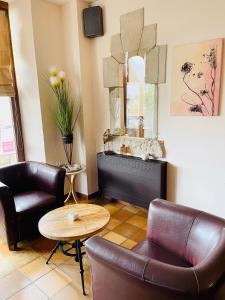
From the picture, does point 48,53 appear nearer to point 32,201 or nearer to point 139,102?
point 139,102

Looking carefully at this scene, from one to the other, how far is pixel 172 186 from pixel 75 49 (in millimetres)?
2037

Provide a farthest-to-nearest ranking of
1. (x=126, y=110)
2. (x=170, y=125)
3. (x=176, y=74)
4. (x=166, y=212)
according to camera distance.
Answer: (x=126, y=110), (x=170, y=125), (x=176, y=74), (x=166, y=212)

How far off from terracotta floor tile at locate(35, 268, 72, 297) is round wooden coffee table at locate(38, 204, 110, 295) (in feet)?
0.53

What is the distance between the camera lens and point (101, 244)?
124cm

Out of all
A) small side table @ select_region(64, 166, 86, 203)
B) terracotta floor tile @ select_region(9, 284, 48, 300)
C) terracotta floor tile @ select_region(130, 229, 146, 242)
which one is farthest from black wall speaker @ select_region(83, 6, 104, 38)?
terracotta floor tile @ select_region(9, 284, 48, 300)

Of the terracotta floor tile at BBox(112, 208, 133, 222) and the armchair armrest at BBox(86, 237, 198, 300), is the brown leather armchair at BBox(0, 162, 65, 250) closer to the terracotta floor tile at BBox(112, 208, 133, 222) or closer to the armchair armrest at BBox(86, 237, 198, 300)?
the terracotta floor tile at BBox(112, 208, 133, 222)

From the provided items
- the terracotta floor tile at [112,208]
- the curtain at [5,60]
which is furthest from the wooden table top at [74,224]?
the curtain at [5,60]

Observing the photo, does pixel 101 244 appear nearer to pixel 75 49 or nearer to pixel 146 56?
pixel 146 56

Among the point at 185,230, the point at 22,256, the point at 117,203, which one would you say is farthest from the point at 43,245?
the point at 185,230

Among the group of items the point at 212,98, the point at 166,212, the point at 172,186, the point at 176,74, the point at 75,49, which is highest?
the point at 75,49

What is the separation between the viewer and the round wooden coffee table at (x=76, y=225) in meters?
1.65

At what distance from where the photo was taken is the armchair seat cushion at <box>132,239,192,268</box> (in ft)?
4.70

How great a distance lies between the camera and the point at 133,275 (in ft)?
3.50

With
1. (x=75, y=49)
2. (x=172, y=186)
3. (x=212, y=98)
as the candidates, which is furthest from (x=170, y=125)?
(x=75, y=49)
